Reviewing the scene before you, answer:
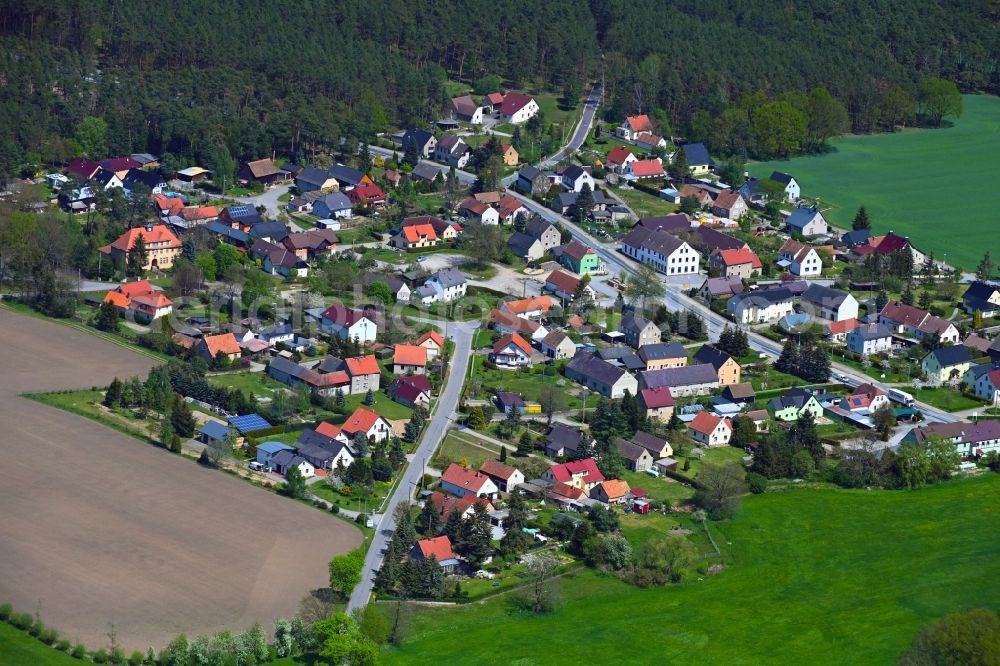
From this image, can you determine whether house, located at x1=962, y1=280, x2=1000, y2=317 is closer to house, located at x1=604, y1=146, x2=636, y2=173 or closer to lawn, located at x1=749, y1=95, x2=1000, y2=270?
lawn, located at x1=749, y1=95, x2=1000, y2=270

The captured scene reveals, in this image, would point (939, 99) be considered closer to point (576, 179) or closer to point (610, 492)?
point (576, 179)

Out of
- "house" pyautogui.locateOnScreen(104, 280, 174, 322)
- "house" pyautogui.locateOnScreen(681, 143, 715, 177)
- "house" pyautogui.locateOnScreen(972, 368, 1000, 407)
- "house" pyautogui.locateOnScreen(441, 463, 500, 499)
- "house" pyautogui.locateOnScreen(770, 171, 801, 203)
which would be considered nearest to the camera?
"house" pyautogui.locateOnScreen(441, 463, 500, 499)

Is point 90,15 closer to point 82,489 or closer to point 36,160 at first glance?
point 36,160

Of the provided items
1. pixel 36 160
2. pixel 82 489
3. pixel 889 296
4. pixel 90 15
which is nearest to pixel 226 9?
pixel 90 15

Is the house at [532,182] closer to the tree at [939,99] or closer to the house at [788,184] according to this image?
the house at [788,184]

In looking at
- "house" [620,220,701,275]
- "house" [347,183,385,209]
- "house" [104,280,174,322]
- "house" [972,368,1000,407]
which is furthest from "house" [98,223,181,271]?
"house" [972,368,1000,407]

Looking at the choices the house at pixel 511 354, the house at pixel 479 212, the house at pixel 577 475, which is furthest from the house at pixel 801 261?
the house at pixel 577 475
